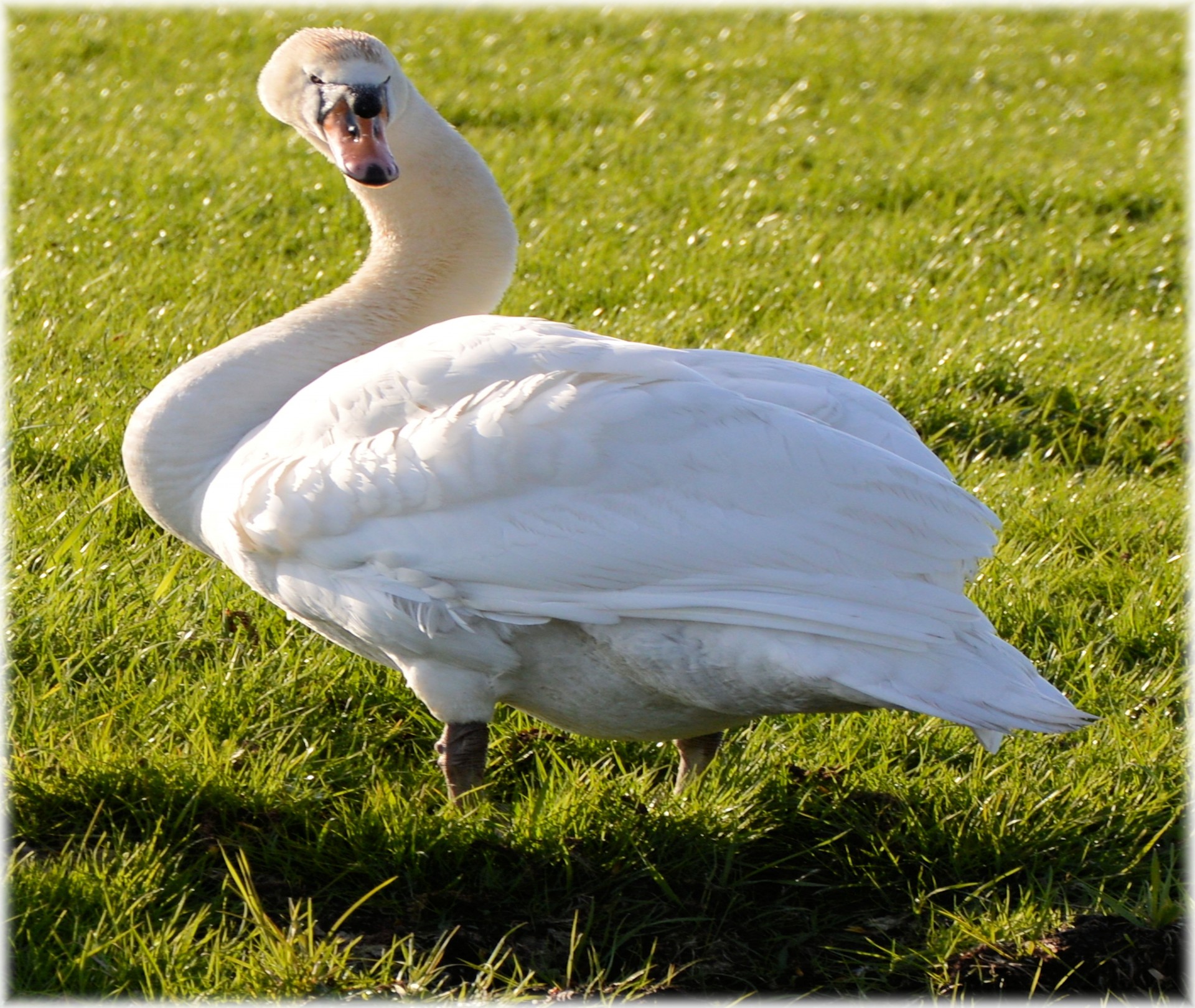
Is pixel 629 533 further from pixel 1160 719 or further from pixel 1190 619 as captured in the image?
pixel 1190 619

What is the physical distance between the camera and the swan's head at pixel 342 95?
3.56 metres

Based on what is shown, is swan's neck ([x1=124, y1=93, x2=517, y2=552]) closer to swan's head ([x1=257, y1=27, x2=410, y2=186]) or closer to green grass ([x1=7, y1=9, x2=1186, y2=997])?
swan's head ([x1=257, y1=27, x2=410, y2=186])

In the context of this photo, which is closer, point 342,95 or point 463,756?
point 463,756

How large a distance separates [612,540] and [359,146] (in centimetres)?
133

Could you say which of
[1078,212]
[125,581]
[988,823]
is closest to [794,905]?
[988,823]

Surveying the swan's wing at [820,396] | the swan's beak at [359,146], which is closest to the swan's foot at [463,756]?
the swan's wing at [820,396]

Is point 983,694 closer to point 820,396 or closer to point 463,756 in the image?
point 820,396

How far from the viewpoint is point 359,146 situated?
357cm

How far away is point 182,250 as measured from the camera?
6715mm

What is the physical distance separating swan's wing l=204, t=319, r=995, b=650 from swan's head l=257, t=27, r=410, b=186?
82 cm

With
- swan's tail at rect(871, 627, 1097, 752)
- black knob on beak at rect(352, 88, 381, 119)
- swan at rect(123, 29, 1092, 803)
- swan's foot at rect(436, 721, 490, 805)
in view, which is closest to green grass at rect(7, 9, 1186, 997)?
swan's foot at rect(436, 721, 490, 805)

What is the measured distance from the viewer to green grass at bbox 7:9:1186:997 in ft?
10.1

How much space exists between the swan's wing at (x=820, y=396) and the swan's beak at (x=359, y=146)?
877 millimetres

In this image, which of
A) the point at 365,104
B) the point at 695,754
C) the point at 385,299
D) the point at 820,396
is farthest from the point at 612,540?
the point at 365,104
